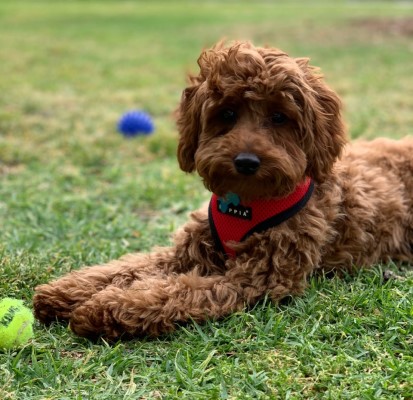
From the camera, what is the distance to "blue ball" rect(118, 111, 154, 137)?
24.9 feet

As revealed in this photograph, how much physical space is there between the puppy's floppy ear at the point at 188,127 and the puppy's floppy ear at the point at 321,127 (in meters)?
0.62

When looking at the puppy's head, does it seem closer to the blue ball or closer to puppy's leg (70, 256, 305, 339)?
puppy's leg (70, 256, 305, 339)

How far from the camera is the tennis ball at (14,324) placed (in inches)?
123

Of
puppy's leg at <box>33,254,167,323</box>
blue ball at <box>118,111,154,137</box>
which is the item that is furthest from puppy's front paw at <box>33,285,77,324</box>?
blue ball at <box>118,111,154,137</box>

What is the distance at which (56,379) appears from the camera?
2.89 metres

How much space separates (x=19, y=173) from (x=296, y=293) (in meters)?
3.76

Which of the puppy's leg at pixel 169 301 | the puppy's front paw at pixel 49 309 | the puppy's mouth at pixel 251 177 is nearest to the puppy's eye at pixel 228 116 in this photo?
the puppy's mouth at pixel 251 177

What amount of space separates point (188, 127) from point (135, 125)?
397 cm

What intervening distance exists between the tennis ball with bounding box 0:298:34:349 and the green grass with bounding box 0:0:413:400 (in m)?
0.07

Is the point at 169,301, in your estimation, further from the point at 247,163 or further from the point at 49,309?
the point at 247,163

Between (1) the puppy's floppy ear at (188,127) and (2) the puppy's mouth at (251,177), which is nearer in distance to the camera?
(2) the puppy's mouth at (251,177)

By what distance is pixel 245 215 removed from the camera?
3.65 m

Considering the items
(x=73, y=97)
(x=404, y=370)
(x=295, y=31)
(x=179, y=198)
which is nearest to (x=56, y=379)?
(x=404, y=370)

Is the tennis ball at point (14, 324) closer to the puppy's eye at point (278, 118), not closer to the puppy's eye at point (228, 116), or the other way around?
the puppy's eye at point (228, 116)
